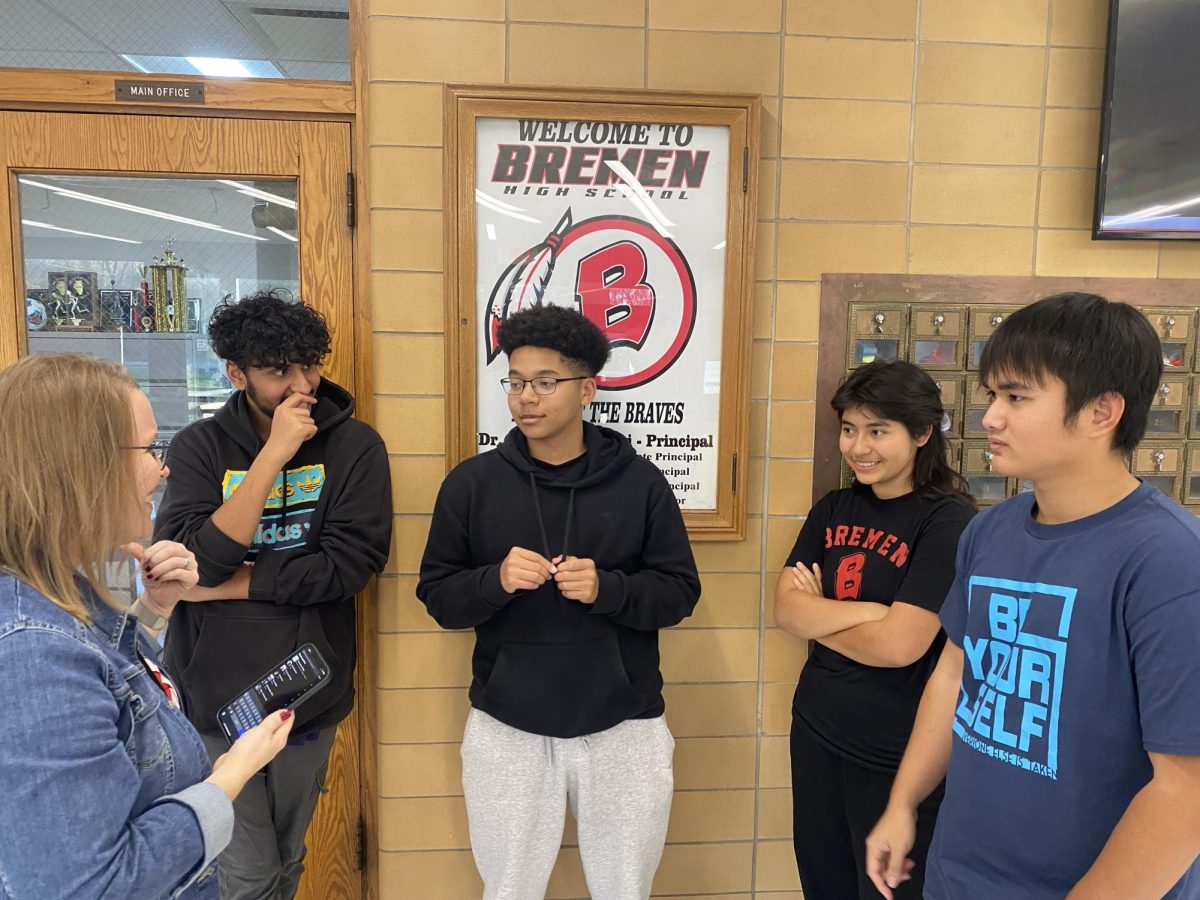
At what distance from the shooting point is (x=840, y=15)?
209 cm

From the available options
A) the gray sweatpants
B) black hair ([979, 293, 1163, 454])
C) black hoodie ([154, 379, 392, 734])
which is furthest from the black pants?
black hoodie ([154, 379, 392, 734])

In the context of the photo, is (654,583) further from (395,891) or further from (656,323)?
(395,891)

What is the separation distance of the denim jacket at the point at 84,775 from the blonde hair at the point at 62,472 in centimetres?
4

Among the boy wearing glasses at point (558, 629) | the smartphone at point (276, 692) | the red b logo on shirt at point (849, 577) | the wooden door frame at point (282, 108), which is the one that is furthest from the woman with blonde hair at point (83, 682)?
the red b logo on shirt at point (849, 577)

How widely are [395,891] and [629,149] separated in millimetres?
2224

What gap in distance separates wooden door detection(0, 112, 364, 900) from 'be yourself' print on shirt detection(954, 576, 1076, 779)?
65.7 inches

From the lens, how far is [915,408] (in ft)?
5.79

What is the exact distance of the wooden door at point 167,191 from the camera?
201cm

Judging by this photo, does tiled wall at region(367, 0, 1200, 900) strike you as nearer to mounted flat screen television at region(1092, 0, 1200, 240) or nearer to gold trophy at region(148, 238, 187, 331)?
mounted flat screen television at region(1092, 0, 1200, 240)

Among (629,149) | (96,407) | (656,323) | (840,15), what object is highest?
(840,15)

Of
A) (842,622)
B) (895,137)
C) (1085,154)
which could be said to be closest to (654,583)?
(842,622)

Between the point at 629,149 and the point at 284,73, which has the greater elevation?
the point at 284,73

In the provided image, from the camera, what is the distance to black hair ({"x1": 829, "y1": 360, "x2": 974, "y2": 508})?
5.81 feet

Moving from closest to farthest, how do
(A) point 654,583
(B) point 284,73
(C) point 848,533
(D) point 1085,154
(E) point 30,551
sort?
1. (E) point 30,551
2. (A) point 654,583
3. (C) point 848,533
4. (B) point 284,73
5. (D) point 1085,154
